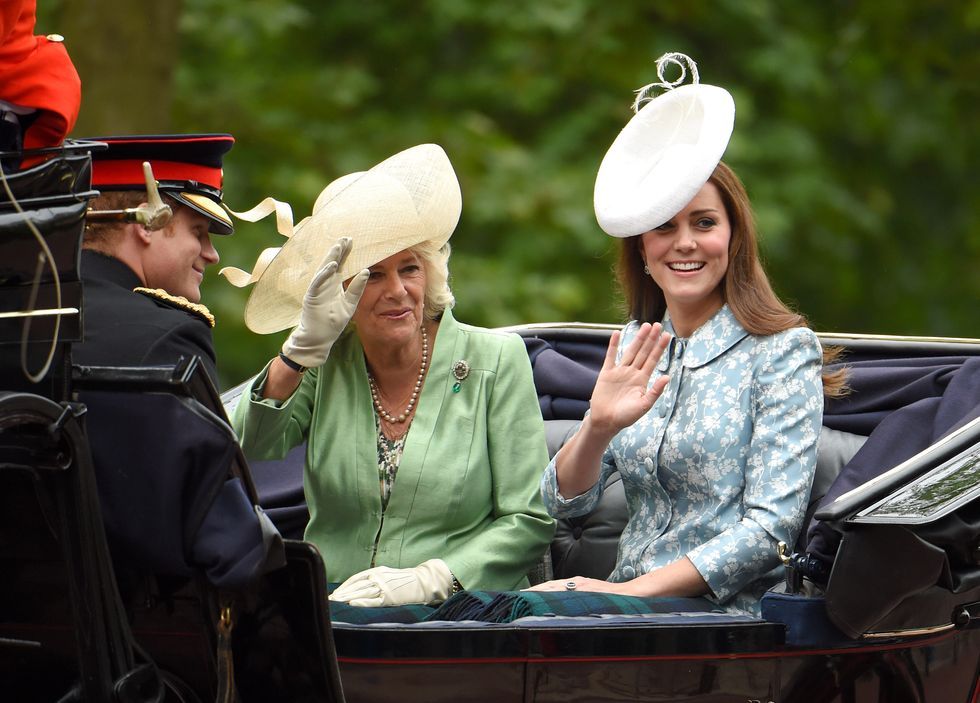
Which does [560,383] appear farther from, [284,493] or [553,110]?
[553,110]

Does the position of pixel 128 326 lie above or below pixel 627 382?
above

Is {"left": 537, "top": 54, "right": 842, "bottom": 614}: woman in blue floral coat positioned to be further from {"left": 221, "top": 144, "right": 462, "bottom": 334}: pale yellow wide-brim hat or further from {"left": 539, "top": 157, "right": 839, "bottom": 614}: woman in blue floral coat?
{"left": 221, "top": 144, "right": 462, "bottom": 334}: pale yellow wide-brim hat

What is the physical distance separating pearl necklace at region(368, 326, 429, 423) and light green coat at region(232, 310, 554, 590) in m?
0.02

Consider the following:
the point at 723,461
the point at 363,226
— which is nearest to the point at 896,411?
the point at 723,461

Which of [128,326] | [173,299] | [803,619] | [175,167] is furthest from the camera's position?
[175,167]

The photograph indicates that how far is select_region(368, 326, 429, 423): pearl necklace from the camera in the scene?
3.59 meters

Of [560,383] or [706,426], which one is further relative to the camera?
[560,383]

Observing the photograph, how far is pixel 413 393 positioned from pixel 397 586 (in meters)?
0.52

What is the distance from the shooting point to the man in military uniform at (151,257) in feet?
8.60

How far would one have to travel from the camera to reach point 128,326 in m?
2.64

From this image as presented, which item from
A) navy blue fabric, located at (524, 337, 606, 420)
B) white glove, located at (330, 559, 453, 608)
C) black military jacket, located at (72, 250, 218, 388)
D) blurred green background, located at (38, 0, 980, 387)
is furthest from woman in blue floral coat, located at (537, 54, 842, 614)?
blurred green background, located at (38, 0, 980, 387)

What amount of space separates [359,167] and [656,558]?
14.7 feet

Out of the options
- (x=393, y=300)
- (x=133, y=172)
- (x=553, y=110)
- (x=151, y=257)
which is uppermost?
(x=553, y=110)

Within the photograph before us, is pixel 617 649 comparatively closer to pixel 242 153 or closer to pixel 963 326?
pixel 242 153
